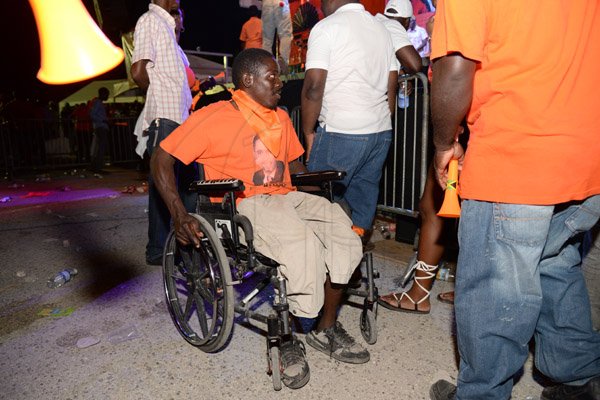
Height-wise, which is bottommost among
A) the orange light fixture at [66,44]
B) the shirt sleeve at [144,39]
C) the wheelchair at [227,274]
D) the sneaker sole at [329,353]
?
the sneaker sole at [329,353]

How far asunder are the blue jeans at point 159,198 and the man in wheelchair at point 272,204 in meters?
1.24

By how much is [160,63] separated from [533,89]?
122 inches

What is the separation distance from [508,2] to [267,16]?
21.3ft

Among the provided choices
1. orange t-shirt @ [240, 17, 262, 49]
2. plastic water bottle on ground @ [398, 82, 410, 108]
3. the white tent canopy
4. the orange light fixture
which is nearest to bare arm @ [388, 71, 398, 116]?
plastic water bottle on ground @ [398, 82, 410, 108]

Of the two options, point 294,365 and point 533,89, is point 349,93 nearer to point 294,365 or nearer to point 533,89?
point 533,89

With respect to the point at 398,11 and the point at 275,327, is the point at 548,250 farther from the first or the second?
the point at 398,11

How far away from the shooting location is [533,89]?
158 centimetres

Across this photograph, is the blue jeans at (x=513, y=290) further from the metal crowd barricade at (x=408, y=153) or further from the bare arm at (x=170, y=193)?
the metal crowd barricade at (x=408, y=153)

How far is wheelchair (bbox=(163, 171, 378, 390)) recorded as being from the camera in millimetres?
2281

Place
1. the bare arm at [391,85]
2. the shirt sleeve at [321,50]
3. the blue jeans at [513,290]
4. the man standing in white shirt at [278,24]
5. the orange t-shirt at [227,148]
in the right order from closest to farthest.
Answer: the blue jeans at [513,290]
the orange t-shirt at [227,148]
the shirt sleeve at [321,50]
the bare arm at [391,85]
the man standing in white shirt at [278,24]

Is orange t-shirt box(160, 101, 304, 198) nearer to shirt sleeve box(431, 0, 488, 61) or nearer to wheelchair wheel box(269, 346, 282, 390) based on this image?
wheelchair wheel box(269, 346, 282, 390)

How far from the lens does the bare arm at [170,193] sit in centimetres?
248

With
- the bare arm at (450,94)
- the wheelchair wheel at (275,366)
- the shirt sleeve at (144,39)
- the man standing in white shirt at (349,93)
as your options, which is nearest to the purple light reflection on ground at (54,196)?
the shirt sleeve at (144,39)

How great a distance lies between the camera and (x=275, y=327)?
223cm
